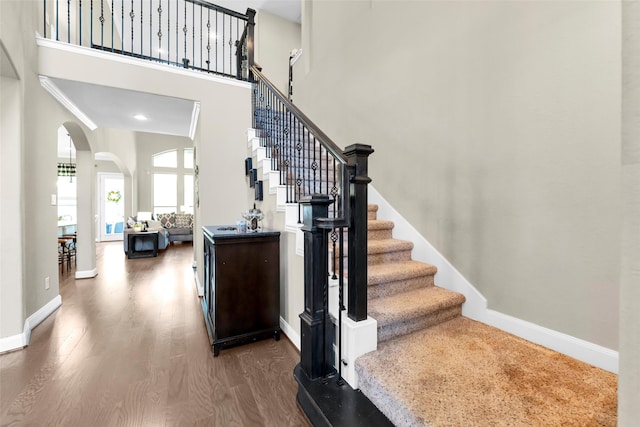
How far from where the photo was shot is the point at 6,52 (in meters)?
2.13

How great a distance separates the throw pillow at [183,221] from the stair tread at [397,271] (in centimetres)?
824

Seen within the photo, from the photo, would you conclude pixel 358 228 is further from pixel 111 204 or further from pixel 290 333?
pixel 111 204

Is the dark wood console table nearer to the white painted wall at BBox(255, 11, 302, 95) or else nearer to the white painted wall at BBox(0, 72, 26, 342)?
the white painted wall at BBox(0, 72, 26, 342)

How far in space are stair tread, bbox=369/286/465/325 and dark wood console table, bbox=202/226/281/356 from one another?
92 cm

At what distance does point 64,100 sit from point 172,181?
24.3 feet

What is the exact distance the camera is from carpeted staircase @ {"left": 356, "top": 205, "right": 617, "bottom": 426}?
1.19 meters

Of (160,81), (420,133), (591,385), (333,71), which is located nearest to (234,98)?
(160,81)

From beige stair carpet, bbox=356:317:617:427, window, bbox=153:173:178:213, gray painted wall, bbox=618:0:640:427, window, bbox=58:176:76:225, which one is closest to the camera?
gray painted wall, bbox=618:0:640:427

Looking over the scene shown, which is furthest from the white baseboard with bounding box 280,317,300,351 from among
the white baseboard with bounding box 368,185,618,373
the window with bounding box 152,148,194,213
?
the window with bounding box 152,148,194,213

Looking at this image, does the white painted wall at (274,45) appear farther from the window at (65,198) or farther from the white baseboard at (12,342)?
the window at (65,198)

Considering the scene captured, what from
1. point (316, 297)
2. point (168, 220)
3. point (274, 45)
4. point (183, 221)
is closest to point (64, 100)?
point (274, 45)

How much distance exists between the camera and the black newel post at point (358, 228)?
160 cm

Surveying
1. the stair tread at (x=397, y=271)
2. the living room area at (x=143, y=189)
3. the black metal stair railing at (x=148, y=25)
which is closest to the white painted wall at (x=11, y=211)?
the black metal stair railing at (x=148, y=25)

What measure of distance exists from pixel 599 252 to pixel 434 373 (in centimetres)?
114
